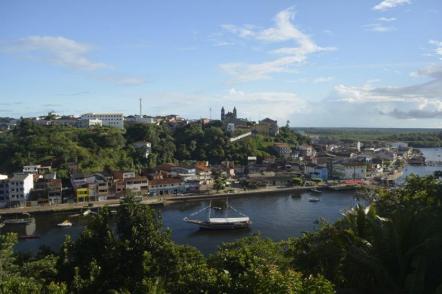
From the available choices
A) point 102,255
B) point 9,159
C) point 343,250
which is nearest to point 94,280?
point 102,255

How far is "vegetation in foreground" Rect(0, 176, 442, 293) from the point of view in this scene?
4.51 meters

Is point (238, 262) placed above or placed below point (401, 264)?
below

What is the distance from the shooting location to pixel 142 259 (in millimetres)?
7957

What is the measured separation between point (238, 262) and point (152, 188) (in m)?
24.5

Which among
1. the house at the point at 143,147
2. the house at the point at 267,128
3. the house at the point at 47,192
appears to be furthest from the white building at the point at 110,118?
the house at the point at 47,192

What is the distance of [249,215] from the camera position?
2430 centimetres

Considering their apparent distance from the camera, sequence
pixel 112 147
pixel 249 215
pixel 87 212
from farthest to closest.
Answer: pixel 112 147 → pixel 87 212 → pixel 249 215

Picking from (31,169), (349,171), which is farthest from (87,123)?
(349,171)

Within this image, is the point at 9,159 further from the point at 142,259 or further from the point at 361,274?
the point at 361,274

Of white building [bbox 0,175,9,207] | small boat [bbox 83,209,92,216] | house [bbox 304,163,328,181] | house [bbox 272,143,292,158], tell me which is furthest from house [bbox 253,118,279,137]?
white building [bbox 0,175,9,207]

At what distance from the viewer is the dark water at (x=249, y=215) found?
1939cm

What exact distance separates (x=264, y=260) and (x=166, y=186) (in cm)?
2462

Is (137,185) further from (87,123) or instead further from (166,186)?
(87,123)

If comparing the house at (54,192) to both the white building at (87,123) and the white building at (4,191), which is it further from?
the white building at (87,123)
